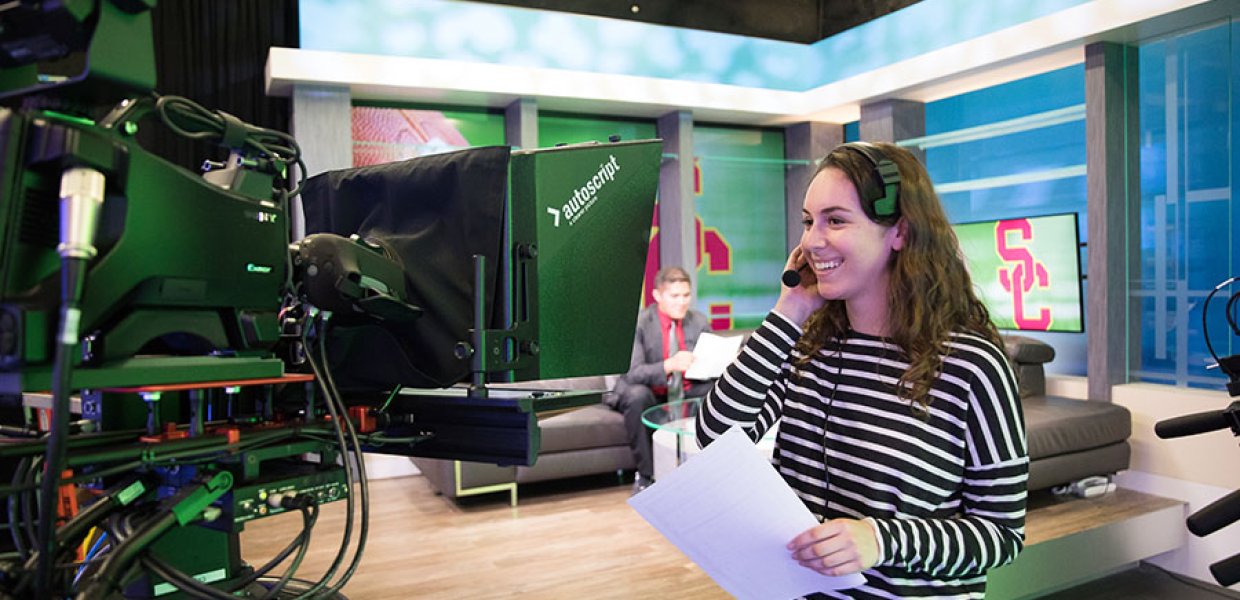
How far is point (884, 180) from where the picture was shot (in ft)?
3.67

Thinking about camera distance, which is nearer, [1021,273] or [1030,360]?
[1030,360]

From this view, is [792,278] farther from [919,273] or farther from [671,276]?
[671,276]

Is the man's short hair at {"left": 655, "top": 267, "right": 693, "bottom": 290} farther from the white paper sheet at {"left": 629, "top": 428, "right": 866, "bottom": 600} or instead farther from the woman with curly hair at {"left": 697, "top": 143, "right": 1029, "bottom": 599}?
the white paper sheet at {"left": 629, "top": 428, "right": 866, "bottom": 600}

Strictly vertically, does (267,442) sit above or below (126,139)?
below

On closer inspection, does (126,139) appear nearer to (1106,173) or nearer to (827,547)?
(827,547)

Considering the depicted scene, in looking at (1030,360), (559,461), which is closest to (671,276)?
(559,461)

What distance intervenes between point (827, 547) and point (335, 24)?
14.3ft

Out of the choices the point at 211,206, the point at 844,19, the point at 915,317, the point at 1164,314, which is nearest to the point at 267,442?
the point at 211,206

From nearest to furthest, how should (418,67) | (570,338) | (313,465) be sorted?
(313,465), (570,338), (418,67)

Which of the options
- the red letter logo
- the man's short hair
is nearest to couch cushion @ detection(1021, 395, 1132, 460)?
the red letter logo

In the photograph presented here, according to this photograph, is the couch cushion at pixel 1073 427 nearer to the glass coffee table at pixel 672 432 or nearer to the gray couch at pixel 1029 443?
the gray couch at pixel 1029 443

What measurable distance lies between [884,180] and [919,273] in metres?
0.13

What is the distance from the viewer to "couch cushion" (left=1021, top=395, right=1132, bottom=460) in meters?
3.37

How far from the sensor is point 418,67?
4.23 meters
